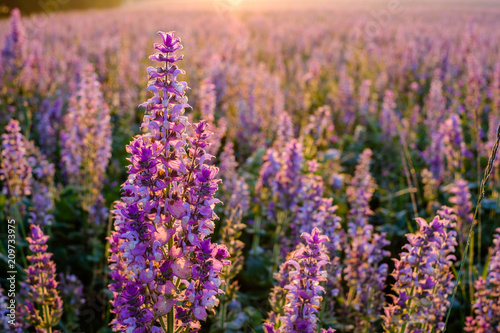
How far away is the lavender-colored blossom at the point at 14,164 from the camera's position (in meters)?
3.29

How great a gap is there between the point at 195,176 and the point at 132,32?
17.4 m

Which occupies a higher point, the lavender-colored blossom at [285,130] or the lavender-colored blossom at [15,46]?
the lavender-colored blossom at [15,46]

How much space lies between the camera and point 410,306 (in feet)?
8.09

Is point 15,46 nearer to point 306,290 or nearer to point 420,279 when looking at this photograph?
point 306,290

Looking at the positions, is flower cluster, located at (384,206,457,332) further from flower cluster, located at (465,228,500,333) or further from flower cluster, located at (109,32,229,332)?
flower cluster, located at (109,32,229,332)

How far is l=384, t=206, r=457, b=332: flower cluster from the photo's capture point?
2.25 m

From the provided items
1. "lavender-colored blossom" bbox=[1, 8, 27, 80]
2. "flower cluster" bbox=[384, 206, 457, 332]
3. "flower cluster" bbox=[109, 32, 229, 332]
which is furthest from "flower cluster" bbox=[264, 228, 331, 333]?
"lavender-colored blossom" bbox=[1, 8, 27, 80]

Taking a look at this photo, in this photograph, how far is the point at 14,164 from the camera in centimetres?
334

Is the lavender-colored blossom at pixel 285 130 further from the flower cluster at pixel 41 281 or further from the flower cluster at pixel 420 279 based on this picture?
the flower cluster at pixel 41 281

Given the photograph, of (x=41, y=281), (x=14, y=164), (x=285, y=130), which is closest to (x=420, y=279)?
(x=41, y=281)

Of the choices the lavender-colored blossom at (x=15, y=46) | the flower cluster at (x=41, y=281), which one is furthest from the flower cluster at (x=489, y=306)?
the lavender-colored blossom at (x=15, y=46)

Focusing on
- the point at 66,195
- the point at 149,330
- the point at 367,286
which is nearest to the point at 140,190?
the point at 149,330

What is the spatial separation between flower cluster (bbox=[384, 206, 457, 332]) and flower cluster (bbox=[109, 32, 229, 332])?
42.2 inches

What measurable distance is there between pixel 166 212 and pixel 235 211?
1327mm
